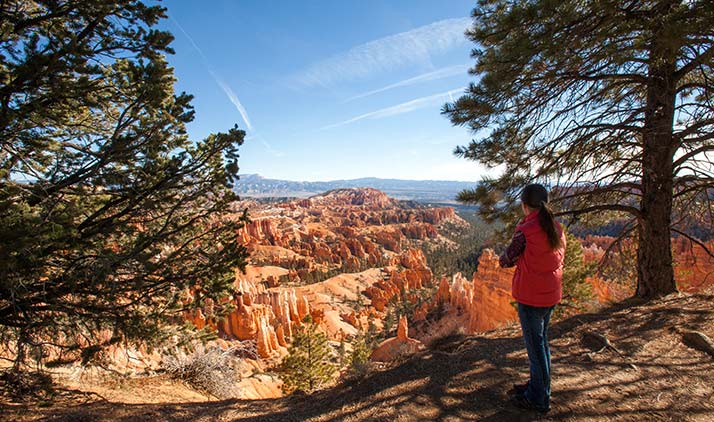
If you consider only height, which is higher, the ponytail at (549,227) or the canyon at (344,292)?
the ponytail at (549,227)

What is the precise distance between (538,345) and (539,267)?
0.65 m

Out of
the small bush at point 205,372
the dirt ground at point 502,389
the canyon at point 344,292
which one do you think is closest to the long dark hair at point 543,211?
the dirt ground at point 502,389

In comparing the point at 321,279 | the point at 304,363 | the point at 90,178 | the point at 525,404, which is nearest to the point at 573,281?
the point at 525,404

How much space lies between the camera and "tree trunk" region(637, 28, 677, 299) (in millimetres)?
4492

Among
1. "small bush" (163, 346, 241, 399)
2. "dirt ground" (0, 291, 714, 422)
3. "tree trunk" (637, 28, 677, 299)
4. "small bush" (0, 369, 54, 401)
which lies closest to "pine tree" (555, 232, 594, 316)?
"tree trunk" (637, 28, 677, 299)

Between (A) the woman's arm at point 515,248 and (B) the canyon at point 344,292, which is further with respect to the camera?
(B) the canyon at point 344,292

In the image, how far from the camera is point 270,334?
850 inches

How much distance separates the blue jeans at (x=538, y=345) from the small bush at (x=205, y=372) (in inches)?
203

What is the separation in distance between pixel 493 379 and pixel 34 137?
5.40m

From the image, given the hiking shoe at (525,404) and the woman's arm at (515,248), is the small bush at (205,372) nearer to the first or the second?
the hiking shoe at (525,404)

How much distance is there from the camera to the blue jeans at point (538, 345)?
2.61m

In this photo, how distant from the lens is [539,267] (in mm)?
2561

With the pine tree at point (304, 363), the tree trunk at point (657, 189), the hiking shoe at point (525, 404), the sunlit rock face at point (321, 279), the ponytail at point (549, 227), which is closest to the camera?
the ponytail at point (549, 227)

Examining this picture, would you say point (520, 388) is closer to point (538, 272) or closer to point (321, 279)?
point (538, 272)
